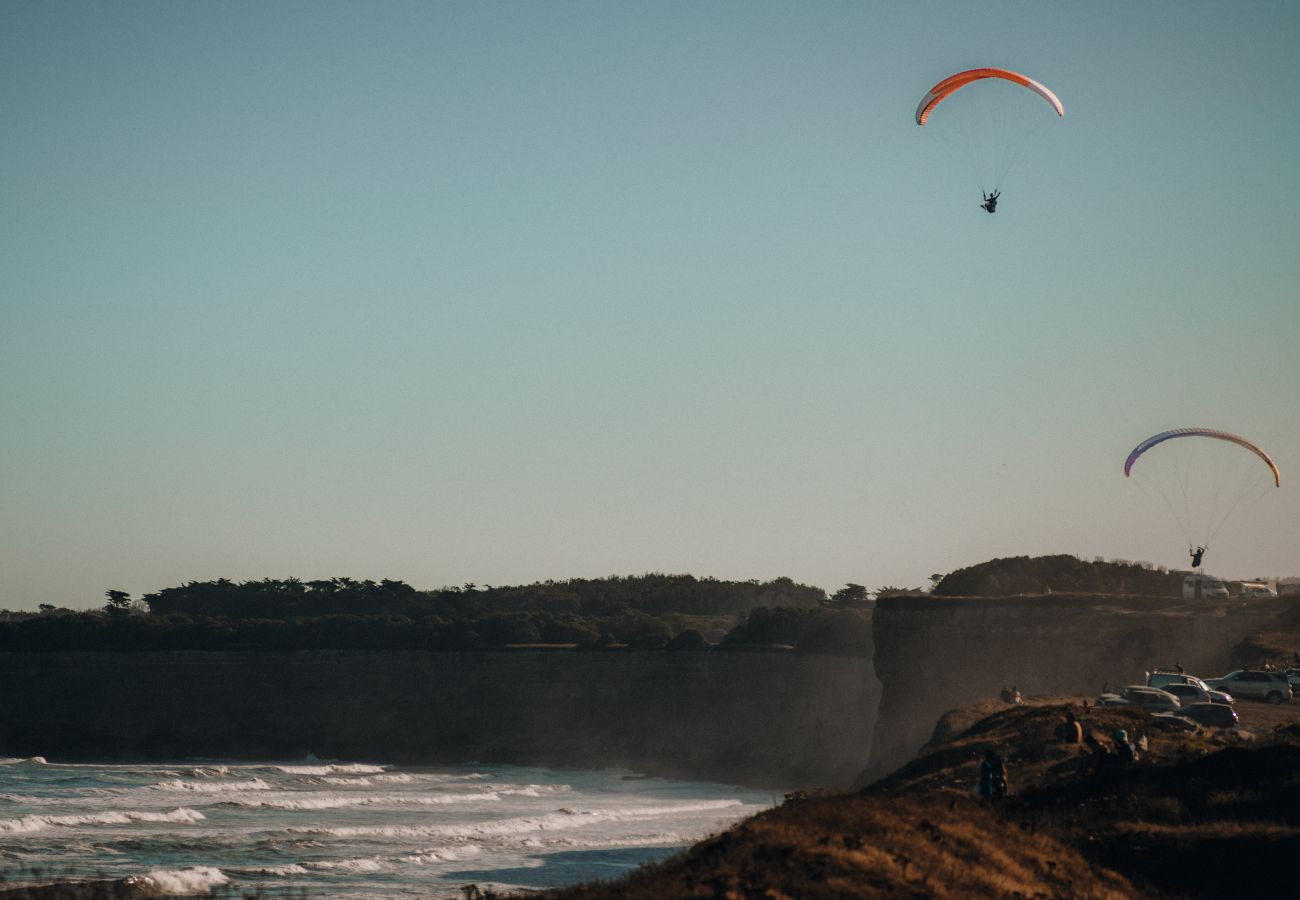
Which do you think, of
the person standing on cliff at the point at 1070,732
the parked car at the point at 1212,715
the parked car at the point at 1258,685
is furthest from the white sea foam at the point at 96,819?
the parked car at the point at 1258,685

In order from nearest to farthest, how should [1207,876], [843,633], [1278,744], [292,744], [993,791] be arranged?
[1207,876]
[993,791]
[1278,744]
[843,633]
[292,744]

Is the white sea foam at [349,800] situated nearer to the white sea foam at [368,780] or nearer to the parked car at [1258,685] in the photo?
the white sea foam at [368,780]

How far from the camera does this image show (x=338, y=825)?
163ft

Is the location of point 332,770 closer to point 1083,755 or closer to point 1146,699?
point 1146,699

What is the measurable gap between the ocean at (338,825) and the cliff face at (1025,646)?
25.8 feet

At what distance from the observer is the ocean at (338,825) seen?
1466 inches

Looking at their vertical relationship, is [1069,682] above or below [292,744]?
above

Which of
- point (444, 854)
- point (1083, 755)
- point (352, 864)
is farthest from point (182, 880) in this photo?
point (1083, 755)

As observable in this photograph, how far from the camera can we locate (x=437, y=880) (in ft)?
121

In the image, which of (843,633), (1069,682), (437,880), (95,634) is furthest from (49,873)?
(95,634)

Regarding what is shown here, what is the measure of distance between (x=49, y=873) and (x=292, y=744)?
5247 cm

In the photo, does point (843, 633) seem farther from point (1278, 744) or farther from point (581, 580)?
point (581, 580)

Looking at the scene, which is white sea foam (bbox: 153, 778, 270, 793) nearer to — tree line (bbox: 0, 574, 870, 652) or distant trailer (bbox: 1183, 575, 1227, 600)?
tree line (bbox: 0, 574, 870, 652)

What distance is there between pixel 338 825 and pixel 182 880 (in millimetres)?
14642
